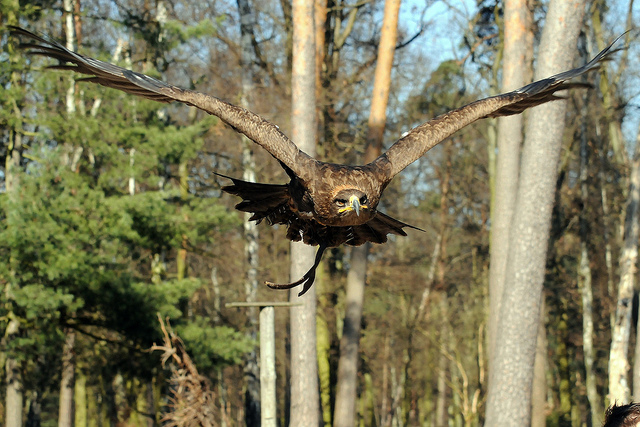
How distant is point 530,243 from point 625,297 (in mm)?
5032

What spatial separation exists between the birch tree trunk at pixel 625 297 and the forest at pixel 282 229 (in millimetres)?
44

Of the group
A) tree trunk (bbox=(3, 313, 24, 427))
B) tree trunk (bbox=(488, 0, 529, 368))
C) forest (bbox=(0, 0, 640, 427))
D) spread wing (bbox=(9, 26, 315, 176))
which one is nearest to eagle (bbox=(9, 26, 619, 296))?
spread wing (bbox=(9, 26, 315, 176))

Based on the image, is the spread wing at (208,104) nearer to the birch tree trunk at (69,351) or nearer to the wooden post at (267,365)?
the wooden post at (267,365)

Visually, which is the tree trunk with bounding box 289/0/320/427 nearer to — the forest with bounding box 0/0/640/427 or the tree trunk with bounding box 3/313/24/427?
the forest with bounding box 0/0/640/427

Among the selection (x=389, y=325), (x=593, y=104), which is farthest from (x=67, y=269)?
(x=593, y=104)

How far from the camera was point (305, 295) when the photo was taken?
10.4m

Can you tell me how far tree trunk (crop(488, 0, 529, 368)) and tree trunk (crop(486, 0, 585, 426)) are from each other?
1.76 meters

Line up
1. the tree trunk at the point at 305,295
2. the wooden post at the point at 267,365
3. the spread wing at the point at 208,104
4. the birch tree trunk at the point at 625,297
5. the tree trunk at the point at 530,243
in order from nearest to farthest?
the spread wing at the point at 208,104
the wooden post at the point at 267,365
the tree trunk at the point at 530,243
the tree trunk at the point at 305,295
the birch tree trunk at the point at 625,297

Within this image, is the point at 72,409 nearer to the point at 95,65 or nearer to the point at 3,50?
the point at 3,50

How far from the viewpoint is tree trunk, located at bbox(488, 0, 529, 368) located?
11.0 m

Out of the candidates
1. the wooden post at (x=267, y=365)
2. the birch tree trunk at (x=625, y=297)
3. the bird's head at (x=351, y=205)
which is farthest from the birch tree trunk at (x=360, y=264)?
the bird's head at (x=351, y=205)

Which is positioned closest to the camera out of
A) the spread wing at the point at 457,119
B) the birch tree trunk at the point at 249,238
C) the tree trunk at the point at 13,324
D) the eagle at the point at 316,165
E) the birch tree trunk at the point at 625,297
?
the eagle at the point at 316,165

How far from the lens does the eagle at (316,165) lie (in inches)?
227

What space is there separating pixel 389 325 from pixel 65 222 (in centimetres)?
1424
